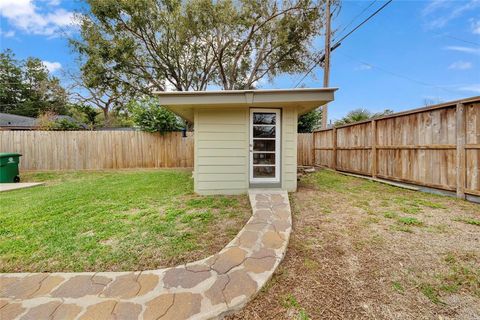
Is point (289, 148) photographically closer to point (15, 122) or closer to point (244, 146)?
point (244, 146)

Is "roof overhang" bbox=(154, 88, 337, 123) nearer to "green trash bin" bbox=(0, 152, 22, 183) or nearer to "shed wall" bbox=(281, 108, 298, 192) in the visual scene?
"shed wall" bbox=(281, 108, 298, 192)

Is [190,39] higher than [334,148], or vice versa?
[190,39]

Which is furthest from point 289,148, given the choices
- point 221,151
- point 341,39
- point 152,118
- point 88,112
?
point 88,112

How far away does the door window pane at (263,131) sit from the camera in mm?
5074

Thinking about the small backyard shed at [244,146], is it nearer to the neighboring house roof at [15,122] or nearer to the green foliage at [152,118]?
the green foliage at [152,118]

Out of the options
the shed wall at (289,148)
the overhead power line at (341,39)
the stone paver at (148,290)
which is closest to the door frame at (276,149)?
the shed wall at (289,148)

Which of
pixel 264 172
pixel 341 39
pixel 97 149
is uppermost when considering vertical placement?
pixel 341 39

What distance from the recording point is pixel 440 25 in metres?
8.91

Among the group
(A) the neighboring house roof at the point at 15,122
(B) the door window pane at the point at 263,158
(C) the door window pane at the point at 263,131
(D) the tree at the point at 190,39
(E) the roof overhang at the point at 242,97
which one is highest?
(D) the tree at the point at 190,39

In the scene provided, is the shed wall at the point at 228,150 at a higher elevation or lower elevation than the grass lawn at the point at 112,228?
higher

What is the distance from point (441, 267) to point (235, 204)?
295 centimetres

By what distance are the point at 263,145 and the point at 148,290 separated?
386cm

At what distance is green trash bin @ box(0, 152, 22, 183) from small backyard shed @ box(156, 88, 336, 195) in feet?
19.9

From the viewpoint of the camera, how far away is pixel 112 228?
120 inches
